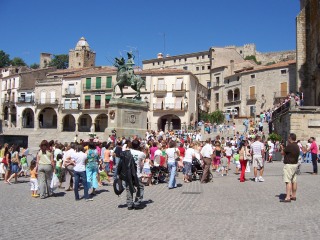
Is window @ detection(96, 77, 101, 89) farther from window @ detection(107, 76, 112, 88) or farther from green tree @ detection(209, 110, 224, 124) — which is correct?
green tree @ detection(209, 110, 224, 124)

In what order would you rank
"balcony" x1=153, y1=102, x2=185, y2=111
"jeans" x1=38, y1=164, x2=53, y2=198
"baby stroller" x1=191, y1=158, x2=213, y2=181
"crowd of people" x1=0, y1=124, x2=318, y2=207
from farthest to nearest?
"balcony" x1=153, y1=102, x2=185, y2=111 < "baby stroller" x1=191, y1=158, x2=213, y2=181 < "jeans" x1=38, y1=164, x2=53, y2=198 < "crowd of people" x1=0, y1=124, x2=318, y2=207

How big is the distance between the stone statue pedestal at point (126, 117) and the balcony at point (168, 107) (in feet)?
86.1

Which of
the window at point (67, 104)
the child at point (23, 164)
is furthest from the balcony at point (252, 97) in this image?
the child at point (23, 164)

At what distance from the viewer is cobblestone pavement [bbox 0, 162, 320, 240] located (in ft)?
21.7

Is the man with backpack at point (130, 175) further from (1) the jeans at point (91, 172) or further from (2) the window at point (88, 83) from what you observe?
(2) the window at point (88, 83)

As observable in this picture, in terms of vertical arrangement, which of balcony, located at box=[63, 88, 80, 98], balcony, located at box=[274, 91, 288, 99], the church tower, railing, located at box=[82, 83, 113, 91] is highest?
the church tower

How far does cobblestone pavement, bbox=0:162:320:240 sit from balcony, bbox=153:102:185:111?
42.9m

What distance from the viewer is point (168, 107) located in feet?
182

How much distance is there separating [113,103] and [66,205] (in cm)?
1775

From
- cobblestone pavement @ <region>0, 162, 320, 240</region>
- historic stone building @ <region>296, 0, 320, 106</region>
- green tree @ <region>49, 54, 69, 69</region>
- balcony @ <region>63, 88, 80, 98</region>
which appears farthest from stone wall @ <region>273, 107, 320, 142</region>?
green tree @ <region>49, 54, 69, 69</region>

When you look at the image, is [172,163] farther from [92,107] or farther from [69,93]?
[69,93]

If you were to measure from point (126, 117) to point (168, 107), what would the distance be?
92.6 ft

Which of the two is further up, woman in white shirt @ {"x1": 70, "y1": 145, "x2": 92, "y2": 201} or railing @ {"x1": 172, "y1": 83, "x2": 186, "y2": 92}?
railing @ {"x1": 172, "y1": 83, "x2": 186, "y2": 92}

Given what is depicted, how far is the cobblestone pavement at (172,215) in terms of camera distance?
6602 millimetres
